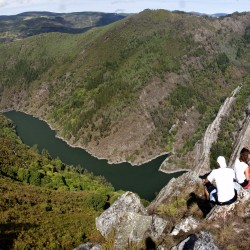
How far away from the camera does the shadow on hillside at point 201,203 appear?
2783 centimetres

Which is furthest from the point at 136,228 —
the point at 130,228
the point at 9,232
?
the point at 9,232

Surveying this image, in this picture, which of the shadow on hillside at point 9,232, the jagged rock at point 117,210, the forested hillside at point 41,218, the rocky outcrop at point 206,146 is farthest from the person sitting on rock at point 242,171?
the rocky outcrop at point 206,146

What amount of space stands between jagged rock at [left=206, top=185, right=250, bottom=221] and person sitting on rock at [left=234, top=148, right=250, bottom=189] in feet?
1.61

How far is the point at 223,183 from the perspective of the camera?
21.9 m

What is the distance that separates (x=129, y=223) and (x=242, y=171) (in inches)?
397

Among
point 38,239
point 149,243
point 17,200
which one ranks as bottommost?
point 17,200

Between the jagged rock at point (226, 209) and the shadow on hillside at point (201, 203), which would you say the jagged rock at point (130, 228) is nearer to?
the shadow on hillside at point (201, 203)

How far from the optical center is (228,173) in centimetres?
2184

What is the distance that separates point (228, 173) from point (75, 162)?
179 meters

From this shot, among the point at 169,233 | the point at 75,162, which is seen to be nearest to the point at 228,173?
the point at 169,233

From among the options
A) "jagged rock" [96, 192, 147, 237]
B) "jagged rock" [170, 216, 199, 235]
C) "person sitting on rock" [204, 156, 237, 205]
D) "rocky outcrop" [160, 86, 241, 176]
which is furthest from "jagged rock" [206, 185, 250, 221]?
"rocky outcrop" [160, 86, 241, 176]

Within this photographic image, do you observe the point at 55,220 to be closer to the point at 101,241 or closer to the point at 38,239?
the point at 38,239

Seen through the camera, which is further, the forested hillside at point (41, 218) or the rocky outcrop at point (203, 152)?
the rocky outcrop at point (203, 152)

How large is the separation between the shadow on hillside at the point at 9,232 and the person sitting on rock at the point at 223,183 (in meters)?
20.6
